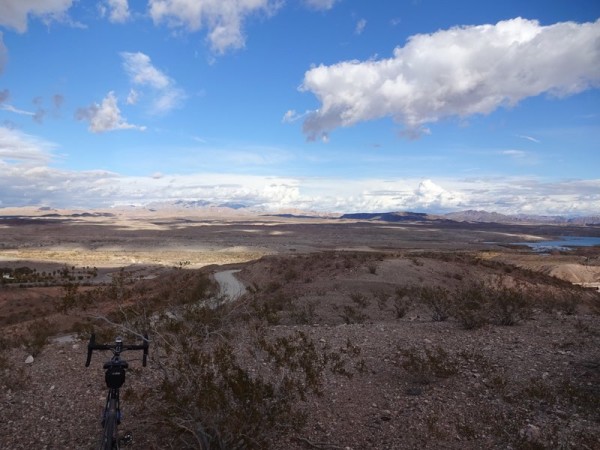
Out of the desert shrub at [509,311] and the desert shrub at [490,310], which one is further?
the desert shrub at [509,311]

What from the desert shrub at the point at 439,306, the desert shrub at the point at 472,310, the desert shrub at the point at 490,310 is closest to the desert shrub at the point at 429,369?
the desert shrub at the point at 472,310

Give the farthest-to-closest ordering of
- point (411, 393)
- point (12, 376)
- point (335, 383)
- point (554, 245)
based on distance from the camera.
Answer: point (554, 245) < point (12, 376) < point (335, 383) < point (411, 393)

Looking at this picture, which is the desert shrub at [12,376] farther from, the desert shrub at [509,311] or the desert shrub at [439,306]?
the desert shrub at [509,311]

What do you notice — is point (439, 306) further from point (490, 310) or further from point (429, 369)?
point (429, 369)

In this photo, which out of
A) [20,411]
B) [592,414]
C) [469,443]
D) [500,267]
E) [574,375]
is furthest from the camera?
[500,267]

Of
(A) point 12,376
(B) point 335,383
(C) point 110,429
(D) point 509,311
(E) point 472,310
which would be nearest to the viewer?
(C) point 110,429

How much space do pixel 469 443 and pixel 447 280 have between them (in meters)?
21.0

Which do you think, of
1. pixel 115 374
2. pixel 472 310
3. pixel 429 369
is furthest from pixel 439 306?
pixel 115 374

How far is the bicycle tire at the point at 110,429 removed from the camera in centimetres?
435

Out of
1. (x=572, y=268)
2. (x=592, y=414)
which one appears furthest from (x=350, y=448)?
(x=572, y=268)

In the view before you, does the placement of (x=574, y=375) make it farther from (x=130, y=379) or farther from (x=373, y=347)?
(x=130, y=379)

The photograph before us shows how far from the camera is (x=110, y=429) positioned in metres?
4.41

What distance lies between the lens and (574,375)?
7.46 metres

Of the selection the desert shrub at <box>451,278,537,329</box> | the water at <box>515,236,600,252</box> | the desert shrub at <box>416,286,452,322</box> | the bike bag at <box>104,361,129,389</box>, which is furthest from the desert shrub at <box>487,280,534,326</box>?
the water at <box>515,236,600,252</box>
